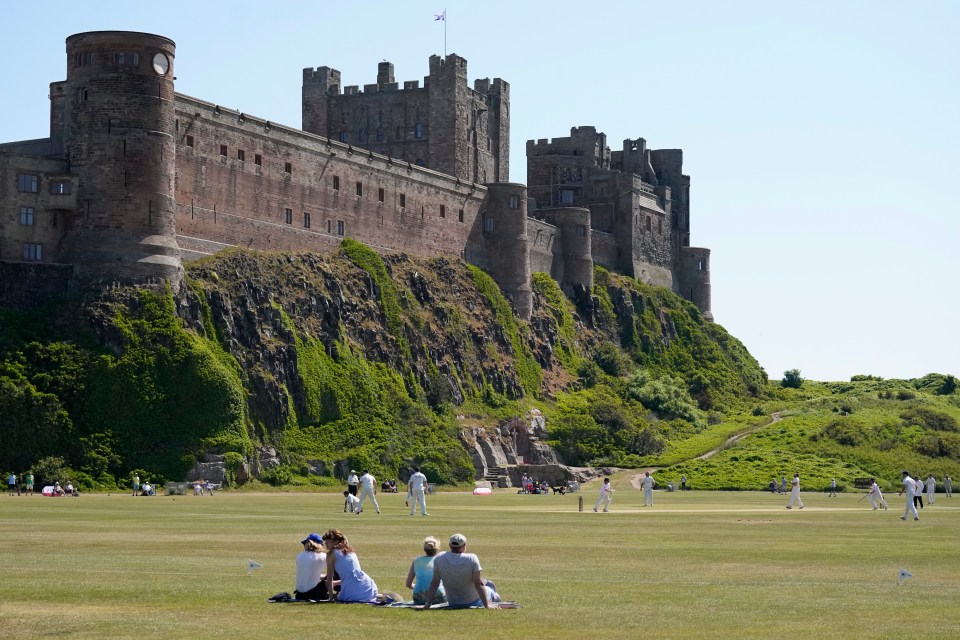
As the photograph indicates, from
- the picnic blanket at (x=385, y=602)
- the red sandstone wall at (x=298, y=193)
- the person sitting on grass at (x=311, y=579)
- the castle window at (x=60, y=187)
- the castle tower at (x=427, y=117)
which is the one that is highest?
the castle tower at (x=427, y=117)

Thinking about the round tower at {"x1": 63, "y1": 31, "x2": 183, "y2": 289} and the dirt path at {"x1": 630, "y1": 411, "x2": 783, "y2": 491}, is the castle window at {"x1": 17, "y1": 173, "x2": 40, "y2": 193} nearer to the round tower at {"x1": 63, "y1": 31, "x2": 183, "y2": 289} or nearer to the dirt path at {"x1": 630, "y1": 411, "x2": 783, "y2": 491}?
the round tower at {"x1": 63, "y1": 31, "x2": 183, "y2": 289}

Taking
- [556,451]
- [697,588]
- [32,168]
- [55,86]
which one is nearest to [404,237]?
[556,451]

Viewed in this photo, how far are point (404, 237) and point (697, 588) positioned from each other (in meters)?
82.0

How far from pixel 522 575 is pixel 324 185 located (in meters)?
72.3

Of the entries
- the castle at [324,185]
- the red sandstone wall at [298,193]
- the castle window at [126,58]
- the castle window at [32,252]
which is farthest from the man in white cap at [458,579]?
the red sandstone wall at [298,193]

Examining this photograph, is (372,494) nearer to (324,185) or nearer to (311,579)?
(311,579)

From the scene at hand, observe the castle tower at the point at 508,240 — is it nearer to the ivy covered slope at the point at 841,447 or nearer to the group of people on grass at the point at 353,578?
the ivy covered slope at the point at 841,447

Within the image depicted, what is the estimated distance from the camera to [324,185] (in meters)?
96.7

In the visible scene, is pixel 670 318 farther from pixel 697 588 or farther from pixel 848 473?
pixel 697 588

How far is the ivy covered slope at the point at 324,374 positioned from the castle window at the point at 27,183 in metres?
→ 5.87

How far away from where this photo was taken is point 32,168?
7656 cm

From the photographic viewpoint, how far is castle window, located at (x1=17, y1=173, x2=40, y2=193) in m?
76.2

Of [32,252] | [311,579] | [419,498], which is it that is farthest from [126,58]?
[311,579]

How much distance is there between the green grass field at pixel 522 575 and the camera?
19.5 m
